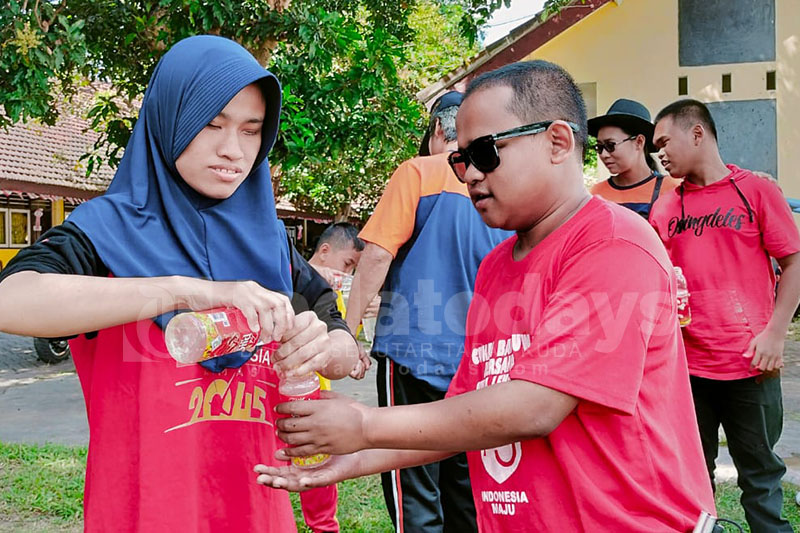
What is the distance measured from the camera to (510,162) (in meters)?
1.60

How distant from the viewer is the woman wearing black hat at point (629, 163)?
3994mm

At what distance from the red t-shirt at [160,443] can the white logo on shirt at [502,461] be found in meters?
0.57

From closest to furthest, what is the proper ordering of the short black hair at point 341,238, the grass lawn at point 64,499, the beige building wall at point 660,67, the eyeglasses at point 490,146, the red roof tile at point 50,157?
the eyeglasses at point 490,146 → the grass lawn at point 64,499 → the short black hair at point 341,238 → the beige building wall at point 660,67 → the red roof tile at point 50,157

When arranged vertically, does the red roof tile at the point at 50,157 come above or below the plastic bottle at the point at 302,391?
above

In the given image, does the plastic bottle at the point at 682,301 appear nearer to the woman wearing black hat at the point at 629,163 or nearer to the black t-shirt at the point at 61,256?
the woman wearing black hat at the point at 629,163

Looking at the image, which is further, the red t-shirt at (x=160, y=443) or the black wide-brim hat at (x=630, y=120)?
the black wide-brim hat at (x=630, y=120)

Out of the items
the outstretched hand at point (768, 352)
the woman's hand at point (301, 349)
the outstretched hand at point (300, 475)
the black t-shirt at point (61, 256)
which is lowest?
the outstretched hand at point (300, 475)

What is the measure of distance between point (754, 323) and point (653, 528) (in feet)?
7.27

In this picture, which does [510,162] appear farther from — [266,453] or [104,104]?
[104,104]

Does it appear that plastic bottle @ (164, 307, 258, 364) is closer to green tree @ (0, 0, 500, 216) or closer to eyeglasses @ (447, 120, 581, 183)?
eyeglasses @ (447, 120, 581, 183)

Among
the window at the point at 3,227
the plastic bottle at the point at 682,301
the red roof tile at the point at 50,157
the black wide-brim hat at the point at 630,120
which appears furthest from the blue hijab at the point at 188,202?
the window at the point at 3,227

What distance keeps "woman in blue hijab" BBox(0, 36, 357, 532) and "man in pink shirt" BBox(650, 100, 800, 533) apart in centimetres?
209

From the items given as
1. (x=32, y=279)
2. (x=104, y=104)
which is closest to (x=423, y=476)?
(x=32, y=279)

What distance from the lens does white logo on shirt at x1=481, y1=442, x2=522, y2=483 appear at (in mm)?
1550
